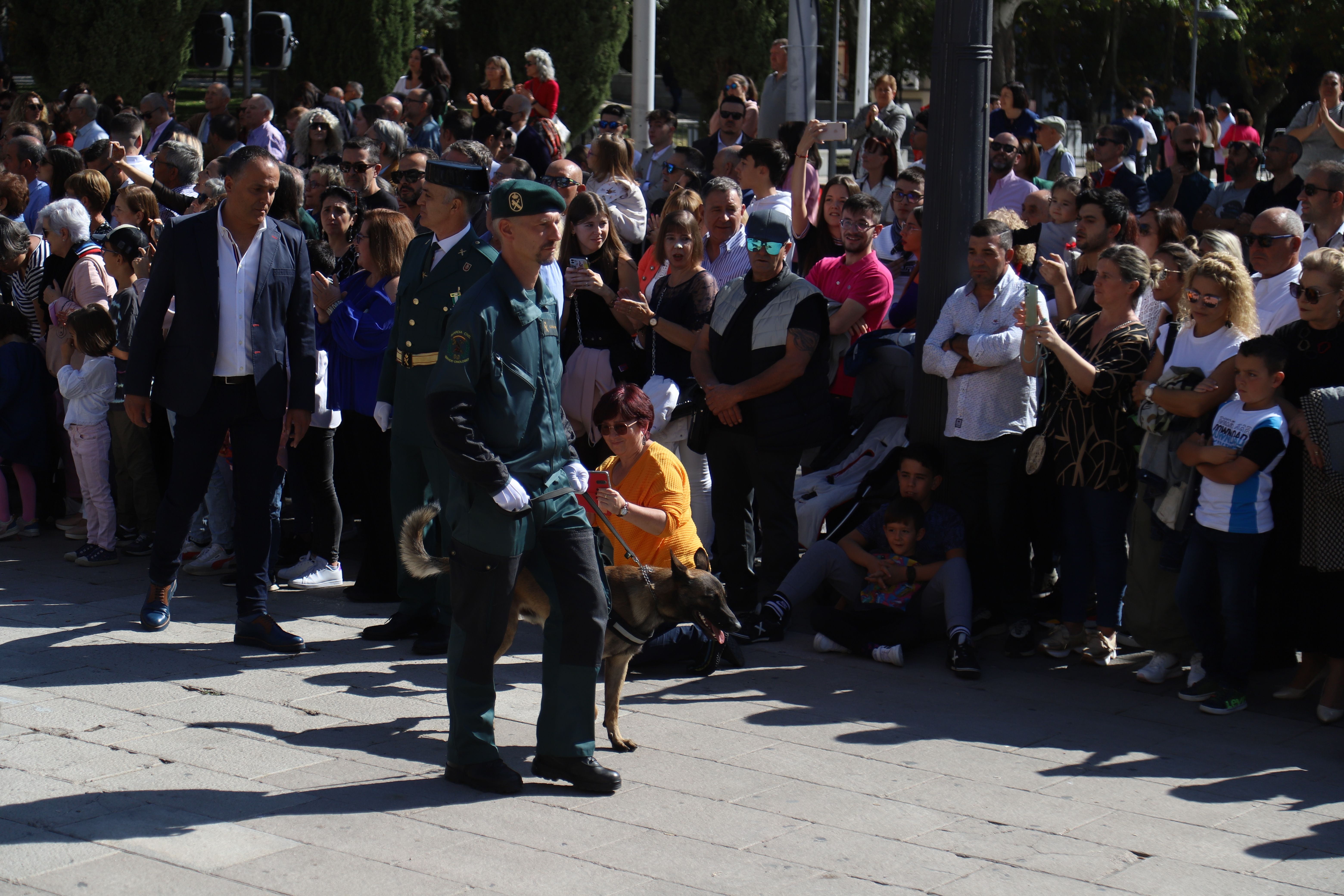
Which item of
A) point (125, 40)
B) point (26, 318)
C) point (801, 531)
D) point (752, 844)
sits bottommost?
point (752, 844)

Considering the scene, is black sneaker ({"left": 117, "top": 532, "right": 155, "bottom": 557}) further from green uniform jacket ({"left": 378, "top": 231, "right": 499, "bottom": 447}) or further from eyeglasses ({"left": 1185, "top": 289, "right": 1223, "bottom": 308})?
eyeglasses ({"left": 1185, "top": 289, "right": 1223, "bottom": 308})

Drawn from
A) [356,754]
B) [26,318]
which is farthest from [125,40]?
[356,754]

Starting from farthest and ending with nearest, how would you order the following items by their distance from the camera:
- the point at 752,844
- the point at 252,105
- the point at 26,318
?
the point at 252,105 < the point at 26,318 < the point at 752,844

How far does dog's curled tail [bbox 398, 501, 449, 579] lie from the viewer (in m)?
5.34

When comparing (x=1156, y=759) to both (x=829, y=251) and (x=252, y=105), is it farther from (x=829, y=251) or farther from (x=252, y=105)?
(x=252, y=105)

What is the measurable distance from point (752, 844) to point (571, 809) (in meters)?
0.64

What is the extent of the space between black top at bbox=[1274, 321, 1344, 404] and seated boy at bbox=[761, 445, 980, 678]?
1629 millimetres

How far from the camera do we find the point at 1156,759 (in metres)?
5.55

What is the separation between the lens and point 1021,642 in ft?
22.7

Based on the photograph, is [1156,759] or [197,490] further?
[197,490]

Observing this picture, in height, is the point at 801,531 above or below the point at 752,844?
above

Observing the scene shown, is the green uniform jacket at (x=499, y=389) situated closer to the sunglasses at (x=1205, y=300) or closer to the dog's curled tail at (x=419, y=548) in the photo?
the dog's curled tail at (x=419, y=548)

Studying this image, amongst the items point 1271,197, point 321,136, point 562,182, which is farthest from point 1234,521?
point 321,136

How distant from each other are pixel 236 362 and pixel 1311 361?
4658 millimetres
